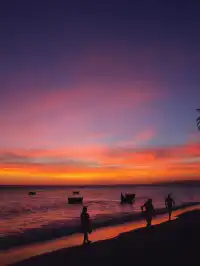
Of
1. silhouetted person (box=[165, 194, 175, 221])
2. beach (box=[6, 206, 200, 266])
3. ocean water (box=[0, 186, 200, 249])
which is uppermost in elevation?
silhouetted person (box=[165, 194, 175, 221])

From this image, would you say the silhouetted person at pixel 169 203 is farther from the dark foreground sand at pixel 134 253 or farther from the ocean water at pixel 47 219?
the dark foreground sand at pixel 134 253

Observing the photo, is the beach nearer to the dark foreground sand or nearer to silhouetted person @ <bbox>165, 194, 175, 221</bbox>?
the dark foreground sand

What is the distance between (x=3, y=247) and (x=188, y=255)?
11.9m

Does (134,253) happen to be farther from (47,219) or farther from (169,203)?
(47,219)

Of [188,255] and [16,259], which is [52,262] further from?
[188,255]

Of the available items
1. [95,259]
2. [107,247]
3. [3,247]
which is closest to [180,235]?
[107,247]

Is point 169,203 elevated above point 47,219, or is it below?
above

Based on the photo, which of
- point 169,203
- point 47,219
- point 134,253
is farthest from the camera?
point 47,219

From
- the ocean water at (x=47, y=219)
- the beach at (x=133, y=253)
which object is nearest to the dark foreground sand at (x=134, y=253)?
the beach at (x=133, y=253)

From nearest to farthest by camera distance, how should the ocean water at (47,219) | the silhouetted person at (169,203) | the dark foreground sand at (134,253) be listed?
the dark foreground sand at (134,253) → the ocean water at (47,219) → the silhouetted person at (169,203)

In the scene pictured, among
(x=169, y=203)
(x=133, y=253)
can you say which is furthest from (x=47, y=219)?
(x=133, y=253)

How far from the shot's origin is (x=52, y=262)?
46.3 ft

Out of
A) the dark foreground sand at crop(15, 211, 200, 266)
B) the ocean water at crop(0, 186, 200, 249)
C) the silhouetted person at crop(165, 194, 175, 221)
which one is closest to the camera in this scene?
the dark foreground sand at crop(15, 211, 200, 266)

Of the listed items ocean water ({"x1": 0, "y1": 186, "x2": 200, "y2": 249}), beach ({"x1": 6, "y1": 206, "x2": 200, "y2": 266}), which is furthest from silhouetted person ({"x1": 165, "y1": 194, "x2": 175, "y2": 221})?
beach ({"x1": 6, "y1": 206, "x2": 200, "y2": 266})
